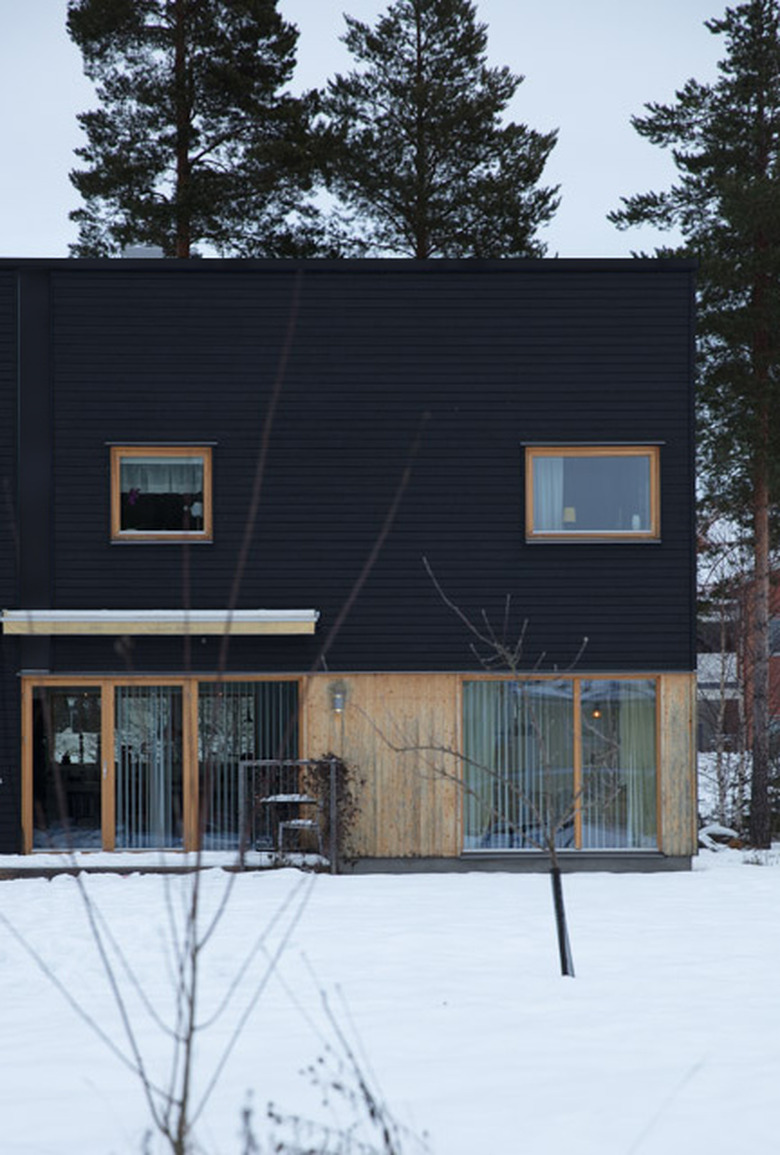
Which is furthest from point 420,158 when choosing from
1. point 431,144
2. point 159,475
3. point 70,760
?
point 70,760

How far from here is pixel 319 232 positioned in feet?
75.7

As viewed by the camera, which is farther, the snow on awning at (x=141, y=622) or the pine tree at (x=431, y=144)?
the pine tree at (x=431, y=144)

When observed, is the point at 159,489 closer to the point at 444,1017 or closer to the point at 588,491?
the point at 588,491

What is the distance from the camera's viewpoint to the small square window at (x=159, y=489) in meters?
13.7

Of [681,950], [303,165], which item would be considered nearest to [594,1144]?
[681,950]

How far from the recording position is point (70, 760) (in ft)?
44.9

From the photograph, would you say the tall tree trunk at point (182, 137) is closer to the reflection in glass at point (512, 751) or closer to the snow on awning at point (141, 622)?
the snow on awning at point (141, 622)

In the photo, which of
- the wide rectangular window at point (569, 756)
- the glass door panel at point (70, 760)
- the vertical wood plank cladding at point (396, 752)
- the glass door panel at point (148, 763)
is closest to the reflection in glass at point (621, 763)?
the wide rectangular window at point (569, 756)

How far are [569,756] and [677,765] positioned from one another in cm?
103

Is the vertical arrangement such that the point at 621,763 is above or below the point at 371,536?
below

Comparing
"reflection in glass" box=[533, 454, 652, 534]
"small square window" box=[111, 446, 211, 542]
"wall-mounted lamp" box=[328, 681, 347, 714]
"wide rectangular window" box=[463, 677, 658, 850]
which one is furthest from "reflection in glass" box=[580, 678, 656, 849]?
"small square window" box=[111, 446, 211, 542]

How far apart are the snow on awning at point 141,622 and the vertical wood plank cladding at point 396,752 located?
70 cm

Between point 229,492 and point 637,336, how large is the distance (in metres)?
4.18

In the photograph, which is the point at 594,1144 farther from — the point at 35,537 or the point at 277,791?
the point at 35,537
